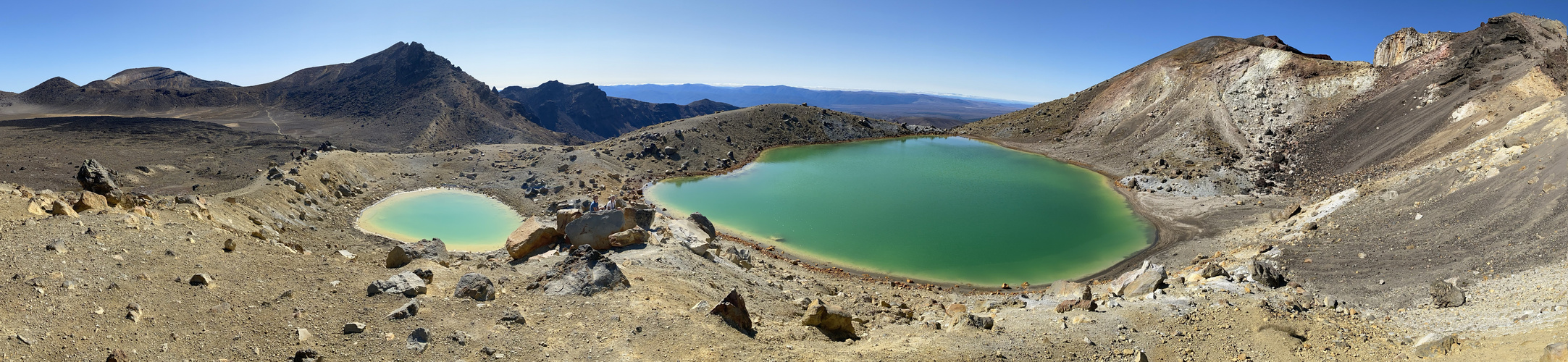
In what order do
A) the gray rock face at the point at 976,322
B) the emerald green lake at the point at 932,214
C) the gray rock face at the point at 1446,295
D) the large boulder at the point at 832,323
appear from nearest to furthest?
the gray rock face at the point at 976,322 → the large boulder at the point at 832,323 → the gray rock face at the point at 1446,295 → the emerald green lake at the point at 932,214

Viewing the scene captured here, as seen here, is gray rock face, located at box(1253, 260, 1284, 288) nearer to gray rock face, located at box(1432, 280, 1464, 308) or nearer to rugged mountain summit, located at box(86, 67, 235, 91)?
gray rock face, located at box(1432, 280, 1464, 308)

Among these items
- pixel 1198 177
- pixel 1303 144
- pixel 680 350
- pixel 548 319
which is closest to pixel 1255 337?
pixel 680 350

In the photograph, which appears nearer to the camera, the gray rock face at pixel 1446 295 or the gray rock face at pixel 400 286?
the gray rock face at pixel 400 286

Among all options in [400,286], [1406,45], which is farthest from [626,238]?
[1406,45]

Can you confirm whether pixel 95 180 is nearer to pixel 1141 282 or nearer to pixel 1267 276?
pixel 1141 282

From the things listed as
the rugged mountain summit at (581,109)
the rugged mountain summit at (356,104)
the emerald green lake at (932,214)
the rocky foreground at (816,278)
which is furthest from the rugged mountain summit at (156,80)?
the emerald green lake at (932,214)

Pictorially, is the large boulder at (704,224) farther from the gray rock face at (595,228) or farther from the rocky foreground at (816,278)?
the gray rock face at (595,228)

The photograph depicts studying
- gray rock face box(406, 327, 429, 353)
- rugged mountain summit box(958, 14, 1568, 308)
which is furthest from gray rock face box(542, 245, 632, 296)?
rugged mountain summit box(958, 14, 1568, 308)
